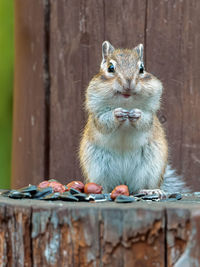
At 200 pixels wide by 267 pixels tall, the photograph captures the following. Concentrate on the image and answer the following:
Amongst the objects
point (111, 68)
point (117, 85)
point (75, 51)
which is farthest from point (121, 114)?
point (75, 51)

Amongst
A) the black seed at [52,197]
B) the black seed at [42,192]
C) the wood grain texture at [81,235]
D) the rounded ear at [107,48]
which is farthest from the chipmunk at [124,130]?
the wood grain texture at [81,235]

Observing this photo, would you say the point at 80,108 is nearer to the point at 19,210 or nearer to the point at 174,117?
the point at 174,117

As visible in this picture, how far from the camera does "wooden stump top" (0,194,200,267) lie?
256 centimetres

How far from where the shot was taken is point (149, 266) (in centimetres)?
259

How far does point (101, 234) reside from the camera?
8.57 ft

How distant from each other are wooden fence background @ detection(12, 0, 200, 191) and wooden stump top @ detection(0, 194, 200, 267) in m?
1.66

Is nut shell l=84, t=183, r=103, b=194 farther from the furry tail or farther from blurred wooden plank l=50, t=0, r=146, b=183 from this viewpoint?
blurred wooden plank l=50, t=0, r=146, b=183

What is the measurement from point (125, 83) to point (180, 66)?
938 millimetres

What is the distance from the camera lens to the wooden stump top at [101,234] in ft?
8.41

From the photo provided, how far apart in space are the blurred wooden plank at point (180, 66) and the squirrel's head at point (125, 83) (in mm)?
507

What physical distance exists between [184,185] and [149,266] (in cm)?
171

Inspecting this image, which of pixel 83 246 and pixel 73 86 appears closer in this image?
pixel 83 246

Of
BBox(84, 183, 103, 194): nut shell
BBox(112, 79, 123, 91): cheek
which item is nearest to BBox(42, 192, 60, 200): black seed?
BBox(84, 183, 103, 194): nut shell

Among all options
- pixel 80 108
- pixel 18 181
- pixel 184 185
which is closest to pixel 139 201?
pixel 184 185
